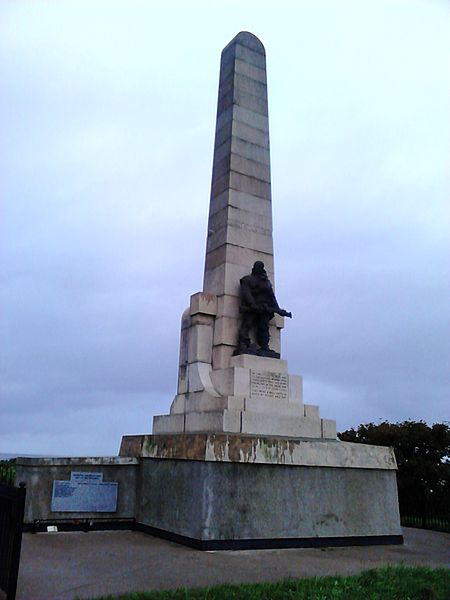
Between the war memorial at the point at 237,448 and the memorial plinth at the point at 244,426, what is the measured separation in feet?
0.08

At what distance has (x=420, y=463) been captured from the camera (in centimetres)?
1491

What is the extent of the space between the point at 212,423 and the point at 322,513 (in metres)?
2.45

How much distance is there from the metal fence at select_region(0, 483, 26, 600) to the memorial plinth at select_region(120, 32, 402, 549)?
143 inches

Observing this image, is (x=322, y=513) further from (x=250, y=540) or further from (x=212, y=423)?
(x=212, y=423)

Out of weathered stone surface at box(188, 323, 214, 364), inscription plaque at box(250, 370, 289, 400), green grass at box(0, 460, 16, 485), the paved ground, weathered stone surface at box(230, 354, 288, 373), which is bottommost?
the paved ground

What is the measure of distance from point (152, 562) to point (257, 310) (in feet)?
18.3

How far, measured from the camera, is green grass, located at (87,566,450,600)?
5.59 metres

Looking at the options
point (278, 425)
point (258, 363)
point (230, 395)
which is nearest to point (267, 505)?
point (278, 425)

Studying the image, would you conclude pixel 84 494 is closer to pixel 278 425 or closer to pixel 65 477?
pixel 65 477

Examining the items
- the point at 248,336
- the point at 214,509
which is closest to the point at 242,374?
the point at 248,336

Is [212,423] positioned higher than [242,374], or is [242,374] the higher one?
[242,374]

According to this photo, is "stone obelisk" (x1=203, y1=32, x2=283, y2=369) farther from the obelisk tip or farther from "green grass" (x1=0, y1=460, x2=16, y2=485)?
"green grass" (x1=0, y1=460, x2=16, y2=485)

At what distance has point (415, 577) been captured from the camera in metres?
6.66

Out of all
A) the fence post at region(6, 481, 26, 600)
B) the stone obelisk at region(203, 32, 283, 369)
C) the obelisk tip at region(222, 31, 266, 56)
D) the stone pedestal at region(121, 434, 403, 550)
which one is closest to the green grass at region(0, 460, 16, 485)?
the stone pedestal at region(121, 434, 403, 550)
